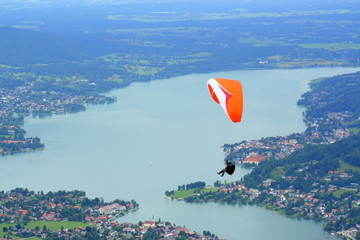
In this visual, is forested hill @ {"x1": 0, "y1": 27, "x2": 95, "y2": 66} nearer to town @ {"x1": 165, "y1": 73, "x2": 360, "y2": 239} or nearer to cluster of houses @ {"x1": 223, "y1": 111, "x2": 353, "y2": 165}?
cluster of houses @ {"x1": 223, "y1": 111, "x2": 353, "y2": 165}

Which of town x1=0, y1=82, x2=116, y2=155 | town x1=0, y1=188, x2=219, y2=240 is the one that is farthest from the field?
town x1=0, y1=82, x2=116, y2=155

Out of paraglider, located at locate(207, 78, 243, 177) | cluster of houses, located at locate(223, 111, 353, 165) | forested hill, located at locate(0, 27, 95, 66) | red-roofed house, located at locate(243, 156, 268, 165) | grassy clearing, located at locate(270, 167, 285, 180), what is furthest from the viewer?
forested hill, located at locate(0, 27, 95, 66)

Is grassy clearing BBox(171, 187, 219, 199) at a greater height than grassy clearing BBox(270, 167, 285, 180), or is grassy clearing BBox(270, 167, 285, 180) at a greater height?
grassy clearing BBox(270, 167, 285, 180)

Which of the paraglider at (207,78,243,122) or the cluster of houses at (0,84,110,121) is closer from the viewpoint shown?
the paraglider at (207,78,243,122)

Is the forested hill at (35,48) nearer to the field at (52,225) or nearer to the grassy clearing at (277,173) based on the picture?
the grassy clearing at (277,173)

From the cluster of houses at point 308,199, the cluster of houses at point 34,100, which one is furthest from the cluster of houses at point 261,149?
the cluster of houses at point 34,100

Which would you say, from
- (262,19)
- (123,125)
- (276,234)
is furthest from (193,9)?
(276,234)

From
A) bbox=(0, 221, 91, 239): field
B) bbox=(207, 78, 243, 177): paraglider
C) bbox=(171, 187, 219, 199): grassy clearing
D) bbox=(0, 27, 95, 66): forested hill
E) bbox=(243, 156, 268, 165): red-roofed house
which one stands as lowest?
bbox=(0, 221, 91, 239): field
